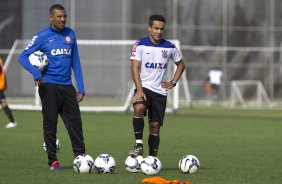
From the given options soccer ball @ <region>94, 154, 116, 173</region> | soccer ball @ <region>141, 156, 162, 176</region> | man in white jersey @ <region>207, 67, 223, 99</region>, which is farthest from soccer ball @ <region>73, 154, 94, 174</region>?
man in white jersey @ <region>207, 67, 223, 99</region>

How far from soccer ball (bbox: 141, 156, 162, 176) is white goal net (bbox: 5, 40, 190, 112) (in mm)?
20970

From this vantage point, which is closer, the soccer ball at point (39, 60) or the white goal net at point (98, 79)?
the soccer ball at point (39, 60)

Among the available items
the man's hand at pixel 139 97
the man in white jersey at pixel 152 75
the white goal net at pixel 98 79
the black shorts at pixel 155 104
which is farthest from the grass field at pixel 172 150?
the white goal net at pixel 98 79

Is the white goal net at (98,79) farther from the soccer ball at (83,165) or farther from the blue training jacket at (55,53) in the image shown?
the soccer ball at (83,165)

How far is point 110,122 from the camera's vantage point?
88.3 feet

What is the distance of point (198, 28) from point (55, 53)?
112 feet

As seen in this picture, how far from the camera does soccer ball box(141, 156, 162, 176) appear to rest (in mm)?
12031

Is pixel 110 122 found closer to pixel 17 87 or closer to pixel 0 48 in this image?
pixel 17 87

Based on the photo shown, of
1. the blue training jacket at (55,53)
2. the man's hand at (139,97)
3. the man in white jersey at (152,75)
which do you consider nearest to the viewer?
the blue training jacket at (55,53)

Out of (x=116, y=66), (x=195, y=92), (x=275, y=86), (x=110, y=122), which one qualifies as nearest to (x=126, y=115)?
(x=110, y=122)

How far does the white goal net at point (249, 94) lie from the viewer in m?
44.3

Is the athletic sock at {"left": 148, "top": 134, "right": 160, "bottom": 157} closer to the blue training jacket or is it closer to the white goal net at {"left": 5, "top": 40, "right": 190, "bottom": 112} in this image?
the blue training jacket

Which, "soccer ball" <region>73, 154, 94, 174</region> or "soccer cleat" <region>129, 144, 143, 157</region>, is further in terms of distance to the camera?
"soccer cleat" <region>129, 144, 143, 157</region>

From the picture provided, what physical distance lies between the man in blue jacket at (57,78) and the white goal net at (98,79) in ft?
66.7
